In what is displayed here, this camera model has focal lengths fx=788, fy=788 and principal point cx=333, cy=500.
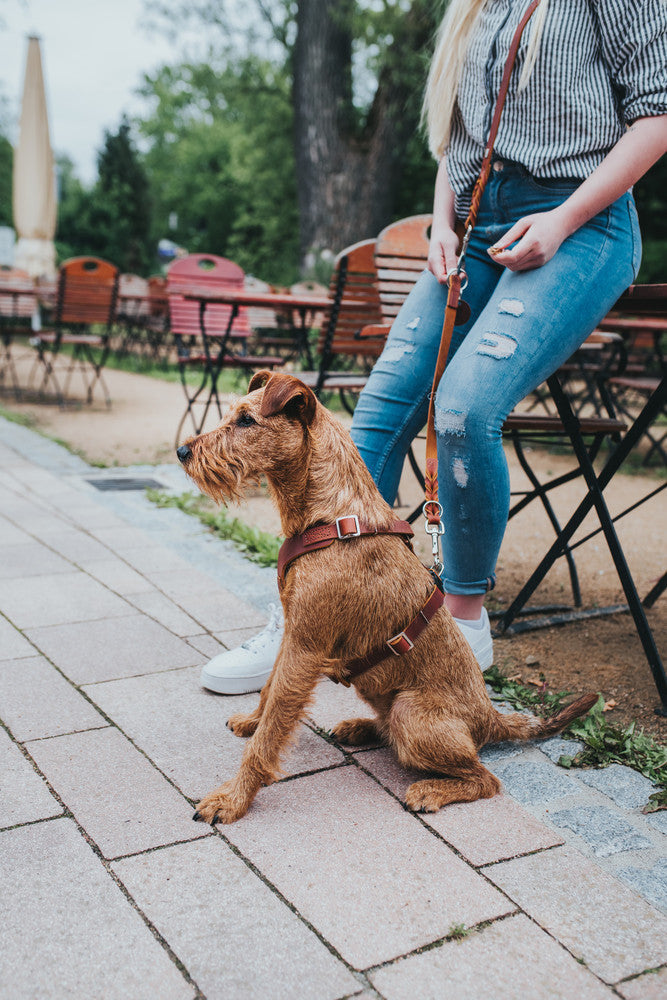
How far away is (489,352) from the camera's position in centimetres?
214

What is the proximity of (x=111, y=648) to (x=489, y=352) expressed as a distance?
63.6 inches

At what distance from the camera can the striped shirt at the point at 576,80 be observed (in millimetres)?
2064

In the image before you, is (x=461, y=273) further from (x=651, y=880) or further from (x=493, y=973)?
(x=493, y=973)

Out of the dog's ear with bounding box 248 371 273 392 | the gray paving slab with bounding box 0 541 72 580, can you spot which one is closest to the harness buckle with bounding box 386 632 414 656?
the dog's ear with bounding box 248 371 273 392

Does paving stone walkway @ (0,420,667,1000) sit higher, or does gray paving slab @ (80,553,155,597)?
paving stone walkway @ (0,420,667,1000)

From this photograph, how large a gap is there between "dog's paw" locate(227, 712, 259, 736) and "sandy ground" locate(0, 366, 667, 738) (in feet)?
3.26

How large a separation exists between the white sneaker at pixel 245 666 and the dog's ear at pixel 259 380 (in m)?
0.82

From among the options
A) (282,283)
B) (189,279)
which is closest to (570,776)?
(189,279)

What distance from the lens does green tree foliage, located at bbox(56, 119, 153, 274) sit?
25391mm

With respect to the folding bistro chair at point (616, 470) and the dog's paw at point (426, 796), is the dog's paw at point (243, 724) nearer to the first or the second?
the dog's paw at point (426, 796)

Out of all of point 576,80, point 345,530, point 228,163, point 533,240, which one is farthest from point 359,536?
point 228,163

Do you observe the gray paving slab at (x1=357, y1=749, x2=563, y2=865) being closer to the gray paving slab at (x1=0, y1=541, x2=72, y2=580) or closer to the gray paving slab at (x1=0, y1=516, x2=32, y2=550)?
the gray paving slab at (x1=0, y1=541, x2=72, y2=580)

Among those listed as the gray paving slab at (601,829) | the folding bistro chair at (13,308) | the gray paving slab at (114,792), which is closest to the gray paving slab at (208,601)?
the gray paving slab at (114,792)

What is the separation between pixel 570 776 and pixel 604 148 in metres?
1.73
